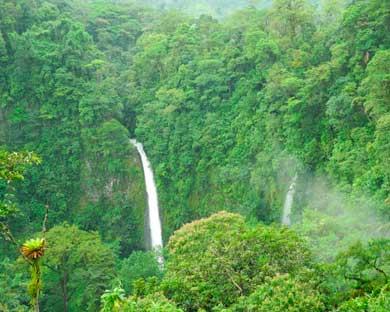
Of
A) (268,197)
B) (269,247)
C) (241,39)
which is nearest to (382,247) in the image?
(269,247)

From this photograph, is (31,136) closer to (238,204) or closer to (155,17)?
(238,204)

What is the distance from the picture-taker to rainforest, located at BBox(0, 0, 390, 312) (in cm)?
1171

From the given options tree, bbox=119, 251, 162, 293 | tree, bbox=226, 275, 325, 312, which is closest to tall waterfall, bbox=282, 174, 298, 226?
tree, bbox=119, 251, 162, 293

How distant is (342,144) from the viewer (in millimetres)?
17562

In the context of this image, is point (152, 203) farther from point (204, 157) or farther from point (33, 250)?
point (33, 250)

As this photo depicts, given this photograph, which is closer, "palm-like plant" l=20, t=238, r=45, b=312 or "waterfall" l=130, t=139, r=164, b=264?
"palm-like plant" l=20, t=238, r=45, b=312

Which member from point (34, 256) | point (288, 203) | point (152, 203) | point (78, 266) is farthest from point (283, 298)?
point (152, 203)

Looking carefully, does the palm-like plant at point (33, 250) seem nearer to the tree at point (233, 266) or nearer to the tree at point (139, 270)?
the tree at point (233, 266)

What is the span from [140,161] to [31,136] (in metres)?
5.53

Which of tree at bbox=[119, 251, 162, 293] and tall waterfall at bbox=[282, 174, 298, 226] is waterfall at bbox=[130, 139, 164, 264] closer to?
tree at bbox=[119, 251, 162, 293]

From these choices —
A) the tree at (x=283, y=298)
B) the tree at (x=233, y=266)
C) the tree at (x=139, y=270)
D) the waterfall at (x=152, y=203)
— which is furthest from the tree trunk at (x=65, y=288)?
the tree at (x=283, y=298)

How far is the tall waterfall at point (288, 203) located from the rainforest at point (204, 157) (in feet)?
0.56

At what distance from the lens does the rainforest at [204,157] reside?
1171 centimetres

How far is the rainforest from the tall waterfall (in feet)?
0.56
